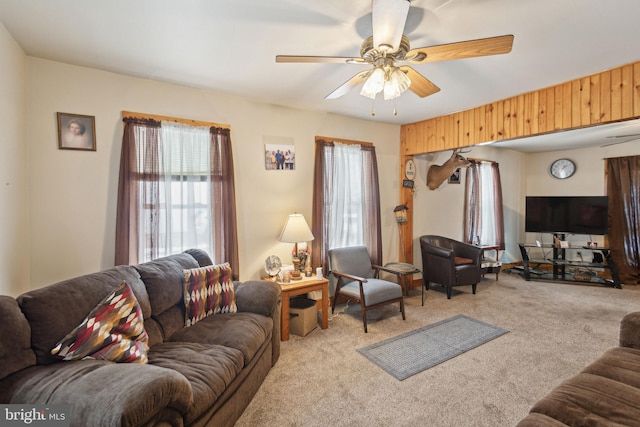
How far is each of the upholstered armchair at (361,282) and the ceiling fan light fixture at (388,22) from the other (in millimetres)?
2252

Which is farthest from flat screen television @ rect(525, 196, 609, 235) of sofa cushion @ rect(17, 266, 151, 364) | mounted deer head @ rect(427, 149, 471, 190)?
sofa cushion @ rect(17, 266, 151, 364)

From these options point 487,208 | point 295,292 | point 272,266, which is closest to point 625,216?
point 487,208

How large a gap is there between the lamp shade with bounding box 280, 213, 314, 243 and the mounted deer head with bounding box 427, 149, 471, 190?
2.61 m

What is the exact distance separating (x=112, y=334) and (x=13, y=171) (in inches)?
60.1

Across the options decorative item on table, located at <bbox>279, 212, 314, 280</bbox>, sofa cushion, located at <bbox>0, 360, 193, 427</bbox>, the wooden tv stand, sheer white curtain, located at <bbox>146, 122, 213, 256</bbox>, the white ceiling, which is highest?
the white ceiling

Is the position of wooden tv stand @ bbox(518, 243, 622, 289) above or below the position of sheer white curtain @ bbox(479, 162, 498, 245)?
below

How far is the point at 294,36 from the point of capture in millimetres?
2018

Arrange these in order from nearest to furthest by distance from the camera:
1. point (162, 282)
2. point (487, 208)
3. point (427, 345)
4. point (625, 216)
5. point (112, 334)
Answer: point (112, 334), point (162, 282), point (427, 345), point (625, 216), point (487, 208)

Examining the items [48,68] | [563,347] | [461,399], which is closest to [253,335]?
[461,399]

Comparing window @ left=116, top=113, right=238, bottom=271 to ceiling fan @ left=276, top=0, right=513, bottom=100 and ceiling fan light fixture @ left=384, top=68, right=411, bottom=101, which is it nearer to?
ceiling fan @ left=276, top=0, right=513, bottom=100

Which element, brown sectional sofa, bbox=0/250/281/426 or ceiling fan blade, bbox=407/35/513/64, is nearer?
brown sectional sofa, bbox=0/250/281/426

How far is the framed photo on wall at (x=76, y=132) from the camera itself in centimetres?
241

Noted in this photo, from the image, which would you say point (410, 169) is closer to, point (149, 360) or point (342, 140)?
point (342, 140)

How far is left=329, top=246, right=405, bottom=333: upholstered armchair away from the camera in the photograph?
314cm
